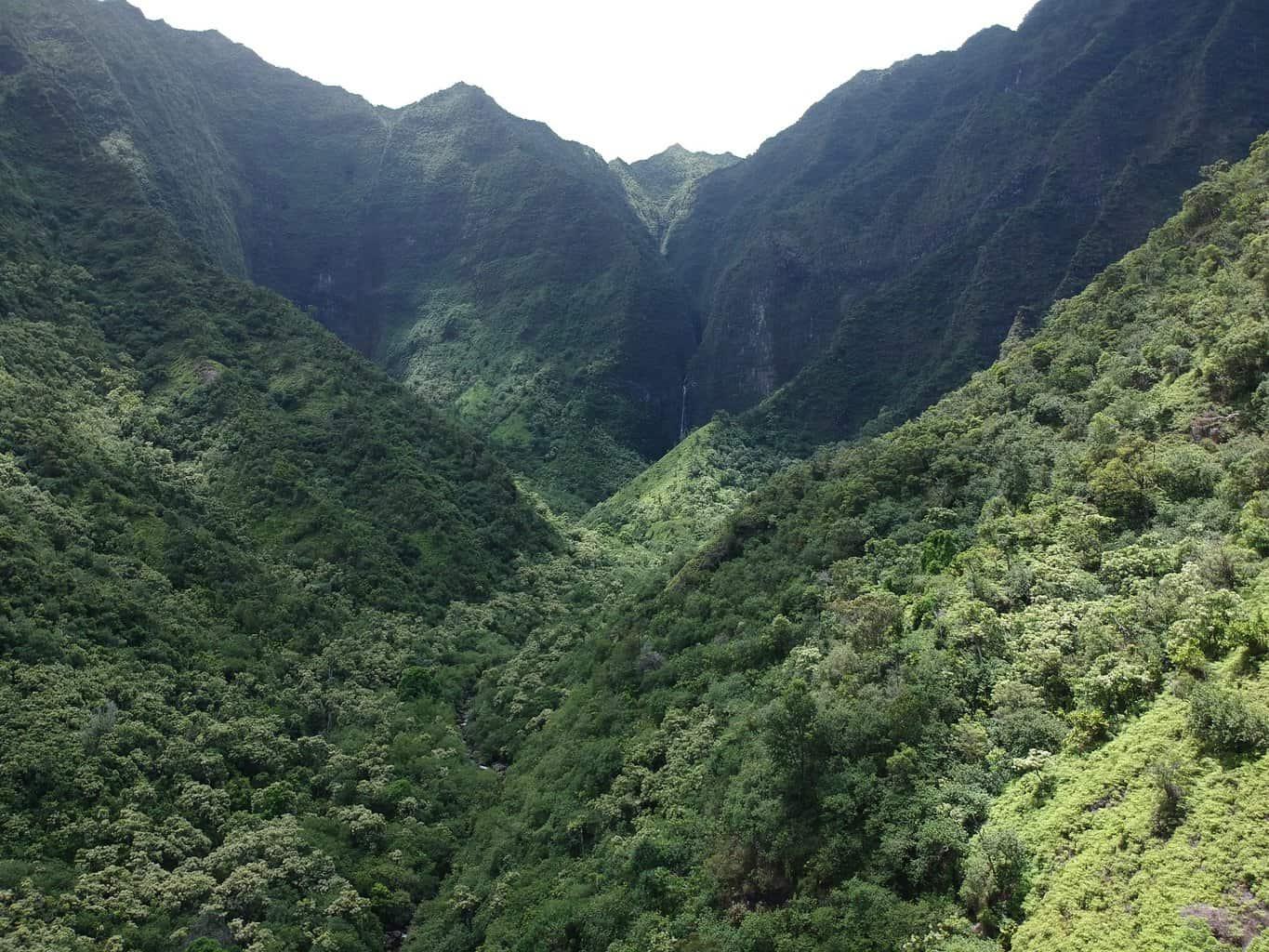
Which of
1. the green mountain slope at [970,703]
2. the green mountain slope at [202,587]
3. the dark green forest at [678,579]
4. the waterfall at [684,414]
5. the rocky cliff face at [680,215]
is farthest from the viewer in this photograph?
the waterfall at [684,414]

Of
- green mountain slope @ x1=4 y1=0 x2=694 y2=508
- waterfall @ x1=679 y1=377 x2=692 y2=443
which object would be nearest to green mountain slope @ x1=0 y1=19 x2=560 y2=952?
green mountain slope @ x1=4 y1=0 x2=694 y2=508

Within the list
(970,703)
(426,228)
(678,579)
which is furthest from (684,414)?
(970,703)

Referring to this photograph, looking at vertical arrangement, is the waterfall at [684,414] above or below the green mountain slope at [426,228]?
below

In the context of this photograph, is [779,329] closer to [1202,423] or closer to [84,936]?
[1202,423]

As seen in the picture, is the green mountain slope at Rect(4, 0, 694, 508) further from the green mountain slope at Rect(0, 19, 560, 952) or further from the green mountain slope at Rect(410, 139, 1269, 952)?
the green mountain slope at Rect(410, 139, 1269, 952)

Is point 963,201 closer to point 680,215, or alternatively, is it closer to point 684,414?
point 684,414

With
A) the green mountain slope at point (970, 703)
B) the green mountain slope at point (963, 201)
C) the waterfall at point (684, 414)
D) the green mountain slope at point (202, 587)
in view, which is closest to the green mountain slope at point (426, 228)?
the waterfall at point (684, 414)

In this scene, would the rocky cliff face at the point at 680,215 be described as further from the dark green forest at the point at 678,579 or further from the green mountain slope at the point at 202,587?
the green mountain slope at the point at 202,587
